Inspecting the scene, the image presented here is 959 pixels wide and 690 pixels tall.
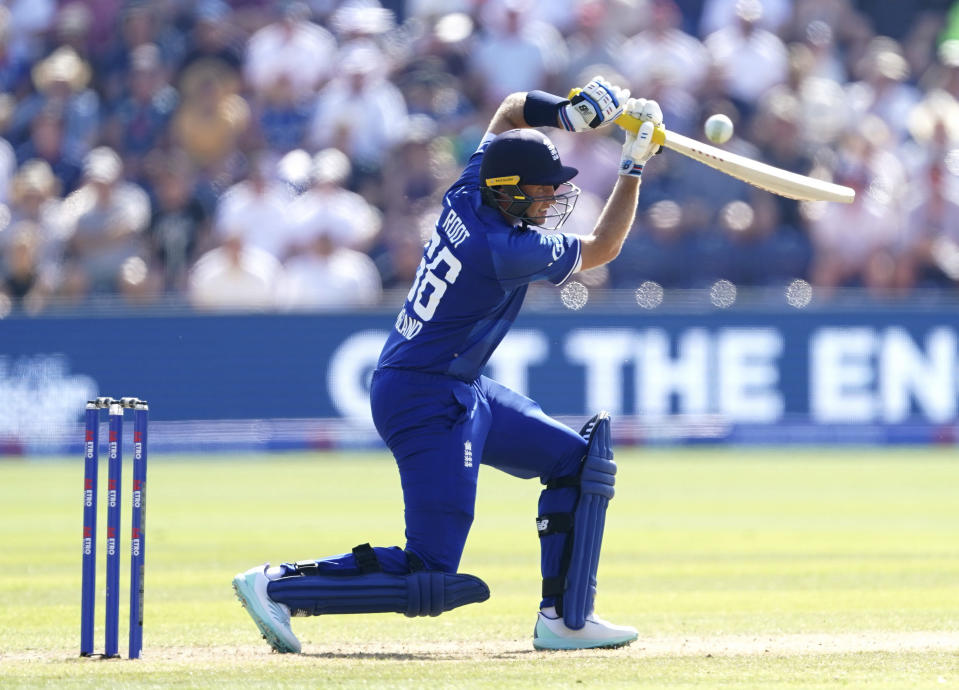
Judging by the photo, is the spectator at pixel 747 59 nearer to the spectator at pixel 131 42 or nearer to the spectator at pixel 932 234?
the spectator at pixel 932 234

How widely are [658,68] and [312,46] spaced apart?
12.5 feet

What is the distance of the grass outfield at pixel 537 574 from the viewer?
19.7ft

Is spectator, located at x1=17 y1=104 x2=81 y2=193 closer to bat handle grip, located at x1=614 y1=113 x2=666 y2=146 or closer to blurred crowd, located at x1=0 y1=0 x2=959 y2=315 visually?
blurred crowd, located at x1=0 y1=0 x2=959 y2=315

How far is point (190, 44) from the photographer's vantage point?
19.1 metres

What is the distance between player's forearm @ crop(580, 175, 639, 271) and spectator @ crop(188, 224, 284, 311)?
10.6 metres

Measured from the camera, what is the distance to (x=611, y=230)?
6.57m

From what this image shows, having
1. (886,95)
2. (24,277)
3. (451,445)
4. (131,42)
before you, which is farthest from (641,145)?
(131,42)

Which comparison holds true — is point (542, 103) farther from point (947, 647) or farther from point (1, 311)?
point (1, 311)

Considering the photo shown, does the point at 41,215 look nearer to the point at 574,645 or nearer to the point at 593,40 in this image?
the point at 593,40

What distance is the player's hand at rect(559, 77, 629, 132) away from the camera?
664 centimetres

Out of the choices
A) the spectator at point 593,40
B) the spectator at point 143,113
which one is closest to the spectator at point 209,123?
the spectator at point 143,113

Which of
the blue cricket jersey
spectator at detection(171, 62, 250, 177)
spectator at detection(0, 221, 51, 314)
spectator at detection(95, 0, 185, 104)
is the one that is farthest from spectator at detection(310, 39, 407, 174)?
the blue cricket jersey

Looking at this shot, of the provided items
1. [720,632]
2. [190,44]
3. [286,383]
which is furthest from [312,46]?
[720,632]

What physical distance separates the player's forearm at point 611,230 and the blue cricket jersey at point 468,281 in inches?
3.6
